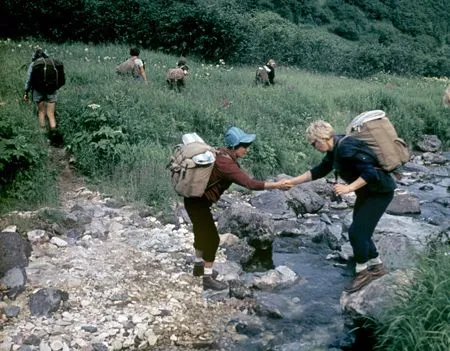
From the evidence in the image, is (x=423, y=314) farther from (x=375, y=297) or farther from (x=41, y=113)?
(x=41, y=113)

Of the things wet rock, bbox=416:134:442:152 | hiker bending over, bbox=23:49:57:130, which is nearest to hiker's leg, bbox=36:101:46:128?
hiker bending over, bbox=23:49:57:130

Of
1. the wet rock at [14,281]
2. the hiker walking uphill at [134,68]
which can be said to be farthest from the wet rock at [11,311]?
the hiker walking uphill at [134,68]

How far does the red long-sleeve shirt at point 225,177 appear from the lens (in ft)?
17.8

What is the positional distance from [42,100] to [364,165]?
756 centimetres

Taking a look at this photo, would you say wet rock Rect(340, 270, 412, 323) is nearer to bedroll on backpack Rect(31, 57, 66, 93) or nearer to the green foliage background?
bedroll on backpack Rect(31, 57, 66, 93)

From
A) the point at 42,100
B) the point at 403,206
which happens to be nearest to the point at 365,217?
the point at 403,206

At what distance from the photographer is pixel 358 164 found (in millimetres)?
4922

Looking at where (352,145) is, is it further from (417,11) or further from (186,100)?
(417,11)

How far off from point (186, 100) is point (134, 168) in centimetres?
395

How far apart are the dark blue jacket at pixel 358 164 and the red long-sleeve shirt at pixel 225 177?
0.87 metres

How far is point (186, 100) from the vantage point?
1291 cm

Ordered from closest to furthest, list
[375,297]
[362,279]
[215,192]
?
1. [375,297]
2. [362,279]
3. [215,192]

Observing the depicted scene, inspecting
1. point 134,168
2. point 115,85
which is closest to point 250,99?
point 115,85

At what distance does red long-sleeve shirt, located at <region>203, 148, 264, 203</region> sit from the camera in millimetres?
5417
